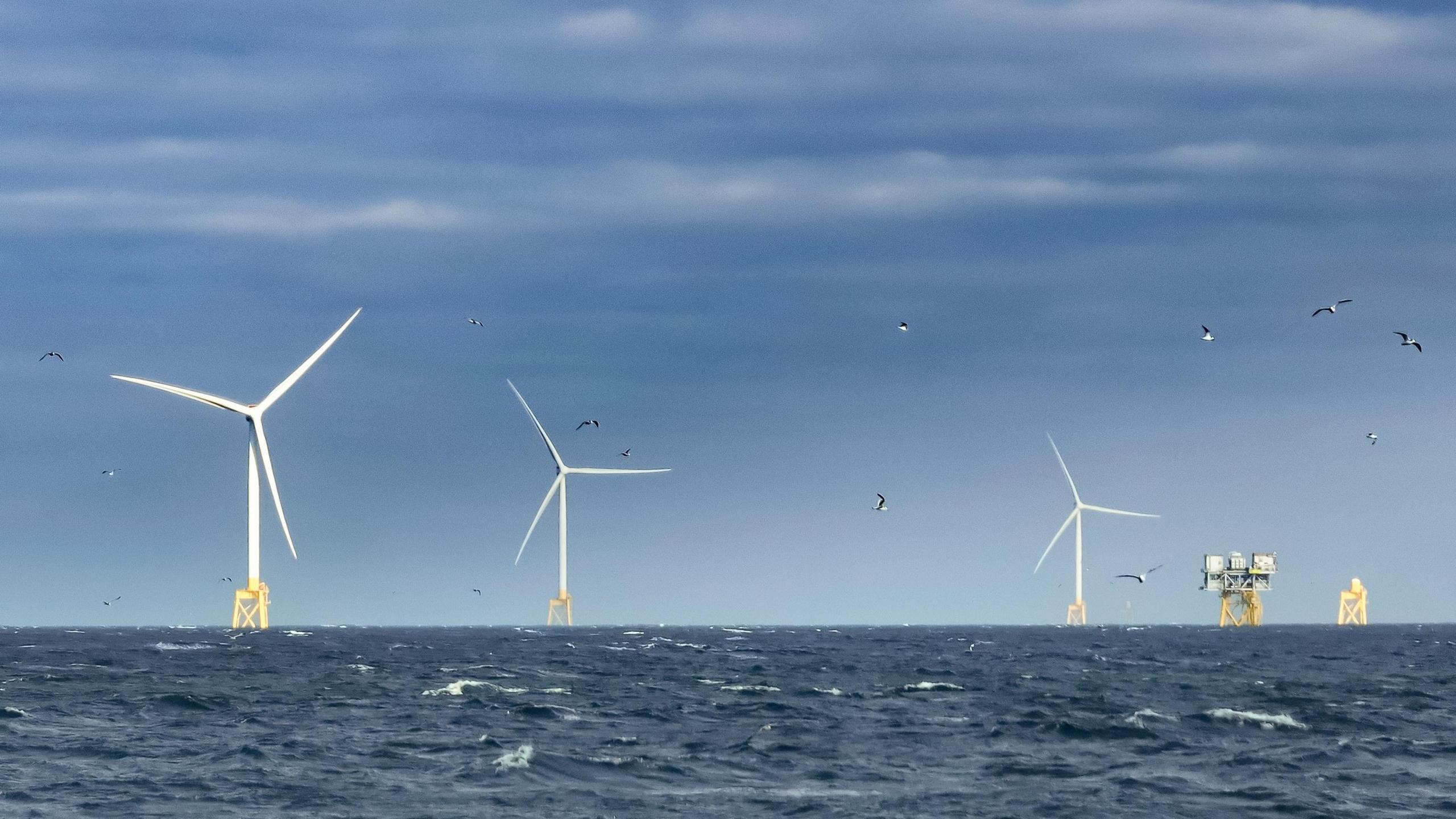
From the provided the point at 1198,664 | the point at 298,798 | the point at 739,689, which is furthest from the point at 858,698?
the point at 1198,664

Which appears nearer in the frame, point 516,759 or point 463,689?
point 516,759

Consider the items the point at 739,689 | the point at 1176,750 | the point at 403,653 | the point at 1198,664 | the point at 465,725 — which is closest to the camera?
the point at 1176,750

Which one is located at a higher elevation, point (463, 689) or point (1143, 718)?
point (1143, 718)

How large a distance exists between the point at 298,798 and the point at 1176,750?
30.0 m

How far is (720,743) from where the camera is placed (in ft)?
195

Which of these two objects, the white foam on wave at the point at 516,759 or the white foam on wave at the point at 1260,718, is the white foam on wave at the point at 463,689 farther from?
the white foam on wave at the point at 1260,718

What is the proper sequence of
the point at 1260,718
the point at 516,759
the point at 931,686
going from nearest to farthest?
1. the point at 516,759
2. the point at 1260,718
3. the point at 931,686

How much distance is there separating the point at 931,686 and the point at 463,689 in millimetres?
25587

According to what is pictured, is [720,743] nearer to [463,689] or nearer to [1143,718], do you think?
[1143,718]

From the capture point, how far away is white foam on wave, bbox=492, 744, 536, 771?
51.6 m

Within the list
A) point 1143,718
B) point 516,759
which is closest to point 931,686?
point 1143,718

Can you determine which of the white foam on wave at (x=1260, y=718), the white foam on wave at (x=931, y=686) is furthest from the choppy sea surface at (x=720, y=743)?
the white foam on wave at (x=931, y=686)

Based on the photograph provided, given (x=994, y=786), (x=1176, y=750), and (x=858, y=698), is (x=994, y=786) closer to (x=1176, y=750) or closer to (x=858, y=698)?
(x=1176, y=750)

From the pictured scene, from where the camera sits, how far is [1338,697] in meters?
82.8
